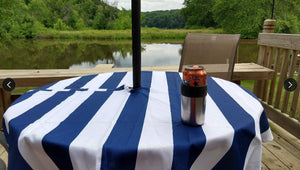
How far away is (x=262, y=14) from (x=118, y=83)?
42.4 feet

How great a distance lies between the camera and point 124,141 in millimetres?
539

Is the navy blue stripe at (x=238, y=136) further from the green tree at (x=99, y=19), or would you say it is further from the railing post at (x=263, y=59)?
the green tree at (x=99, y=19)

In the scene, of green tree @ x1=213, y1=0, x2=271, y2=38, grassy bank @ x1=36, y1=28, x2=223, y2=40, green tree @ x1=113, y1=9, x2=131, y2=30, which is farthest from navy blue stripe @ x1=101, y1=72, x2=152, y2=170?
green tree @ x1=113, y1=9, x2=131, y2=30

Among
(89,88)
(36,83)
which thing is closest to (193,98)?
(89,88)

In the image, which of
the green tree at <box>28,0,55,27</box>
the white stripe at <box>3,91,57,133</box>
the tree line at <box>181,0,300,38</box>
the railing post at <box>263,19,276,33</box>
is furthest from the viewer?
the tree line at <box>181,0,300,38</box>

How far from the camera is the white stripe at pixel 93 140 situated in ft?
1.67

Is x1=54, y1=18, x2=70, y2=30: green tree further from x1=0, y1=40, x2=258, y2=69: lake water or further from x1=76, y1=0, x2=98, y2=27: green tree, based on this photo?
x1=76, y1=0, x2=98, y2=27: green tree

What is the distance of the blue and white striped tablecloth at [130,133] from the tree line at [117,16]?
1077cm

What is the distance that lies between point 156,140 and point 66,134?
242 mm

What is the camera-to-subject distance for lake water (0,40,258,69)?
10419 millimetres

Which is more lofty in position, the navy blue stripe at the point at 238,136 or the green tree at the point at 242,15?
the green tree at the point at 242,15

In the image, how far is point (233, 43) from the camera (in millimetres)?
1608

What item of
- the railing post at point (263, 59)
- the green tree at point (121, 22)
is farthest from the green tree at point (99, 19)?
the railing post at point (263, 59)

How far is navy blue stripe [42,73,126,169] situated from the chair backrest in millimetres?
1145
